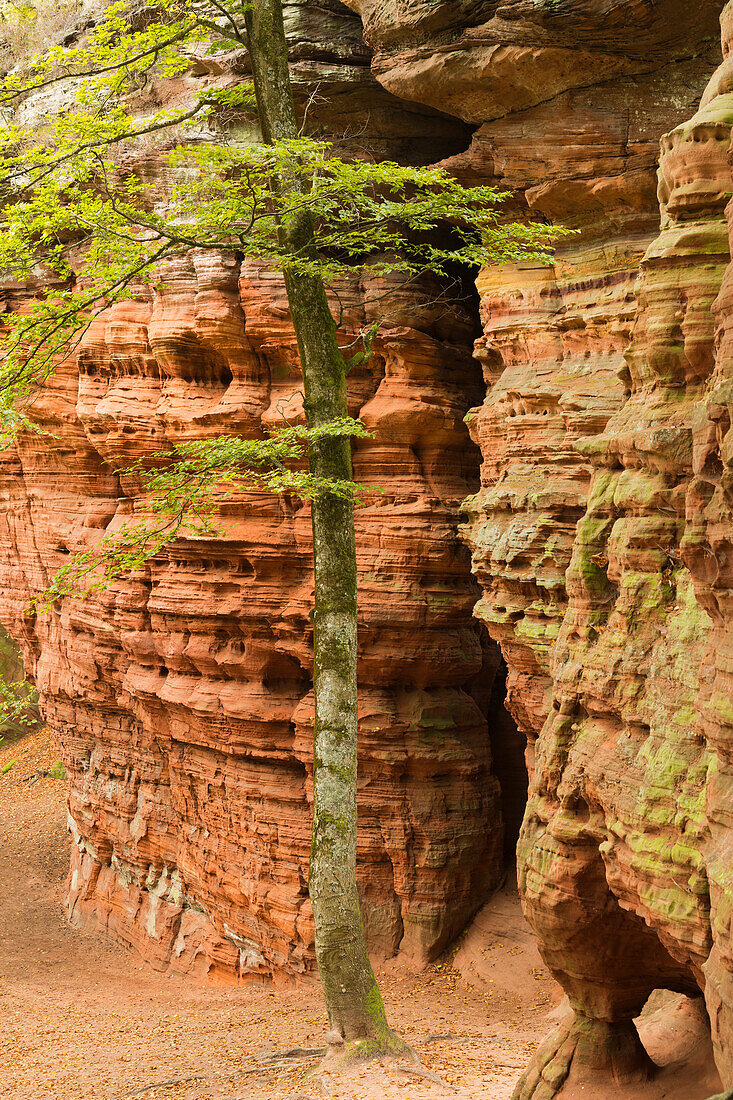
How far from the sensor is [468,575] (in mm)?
14672

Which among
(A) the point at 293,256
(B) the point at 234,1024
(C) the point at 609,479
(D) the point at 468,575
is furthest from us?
(D) the point at 468,575

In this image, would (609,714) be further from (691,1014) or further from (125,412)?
(125,412)

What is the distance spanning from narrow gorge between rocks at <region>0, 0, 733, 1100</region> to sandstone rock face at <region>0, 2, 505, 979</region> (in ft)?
0.18

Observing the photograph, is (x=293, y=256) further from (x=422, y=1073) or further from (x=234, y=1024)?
(x=234, y=1024)

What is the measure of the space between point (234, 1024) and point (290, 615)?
575 centimetres

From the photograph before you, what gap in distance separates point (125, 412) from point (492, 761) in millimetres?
8437

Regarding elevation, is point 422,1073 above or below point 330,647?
below

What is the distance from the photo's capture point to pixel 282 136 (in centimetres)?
1041

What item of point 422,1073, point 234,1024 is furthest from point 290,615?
point 422,1073

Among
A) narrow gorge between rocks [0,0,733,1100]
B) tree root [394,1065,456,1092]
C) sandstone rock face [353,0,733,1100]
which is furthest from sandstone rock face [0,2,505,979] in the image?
tree root [394,1065,456,1092]

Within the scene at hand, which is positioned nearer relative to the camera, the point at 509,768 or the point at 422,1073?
the point at 422,1073

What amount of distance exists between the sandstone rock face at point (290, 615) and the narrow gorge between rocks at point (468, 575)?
6 cm

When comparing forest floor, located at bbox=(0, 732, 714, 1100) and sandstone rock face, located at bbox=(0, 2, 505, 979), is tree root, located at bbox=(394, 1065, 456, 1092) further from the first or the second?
sandstone rock face, located at bbox=(0, 2, 505, 979)

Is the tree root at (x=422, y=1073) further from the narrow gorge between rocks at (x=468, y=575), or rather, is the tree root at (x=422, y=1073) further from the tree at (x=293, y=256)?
the tree at (x=293, y=256)
